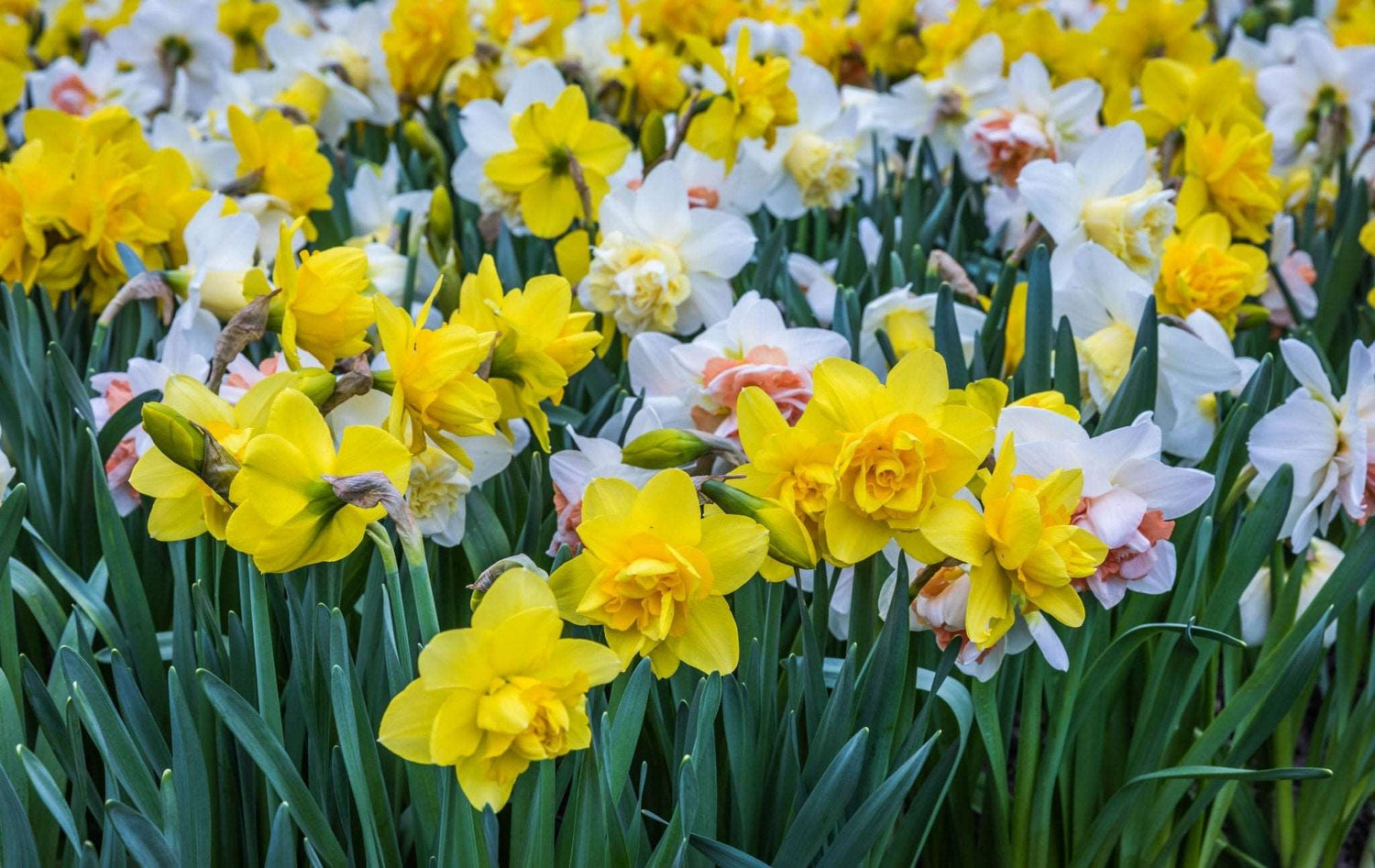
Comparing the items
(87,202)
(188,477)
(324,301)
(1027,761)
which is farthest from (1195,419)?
(87,202)

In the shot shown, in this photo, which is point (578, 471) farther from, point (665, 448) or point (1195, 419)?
point (1195, 419)

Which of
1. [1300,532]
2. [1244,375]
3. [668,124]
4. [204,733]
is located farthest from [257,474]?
[668,124]

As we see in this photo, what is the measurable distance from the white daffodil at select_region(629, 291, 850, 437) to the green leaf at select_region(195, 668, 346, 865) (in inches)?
19.0

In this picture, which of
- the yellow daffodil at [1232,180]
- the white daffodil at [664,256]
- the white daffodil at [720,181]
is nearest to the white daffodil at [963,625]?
the white daffodil at [664,256]

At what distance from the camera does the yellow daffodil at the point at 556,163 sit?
1.68 m

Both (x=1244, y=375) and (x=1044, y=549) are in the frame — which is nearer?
(x=1044, y=549)

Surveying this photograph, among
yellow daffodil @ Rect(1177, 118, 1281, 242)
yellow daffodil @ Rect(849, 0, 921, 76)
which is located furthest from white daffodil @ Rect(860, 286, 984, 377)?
yellow daffodil @ Rect(849, 0, 921, 76)

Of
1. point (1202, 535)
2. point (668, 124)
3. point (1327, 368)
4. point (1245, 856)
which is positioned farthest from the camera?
point (668, 124)

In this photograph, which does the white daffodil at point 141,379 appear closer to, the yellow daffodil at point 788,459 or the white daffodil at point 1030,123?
the yellow daffodil at point 788,459

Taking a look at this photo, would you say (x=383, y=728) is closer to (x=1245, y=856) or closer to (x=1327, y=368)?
(x=1245, y=856)

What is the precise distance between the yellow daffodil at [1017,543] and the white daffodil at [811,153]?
4.19 feet

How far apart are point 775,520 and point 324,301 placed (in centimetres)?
47

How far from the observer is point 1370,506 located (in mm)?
1183

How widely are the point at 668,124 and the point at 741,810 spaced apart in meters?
1.89
